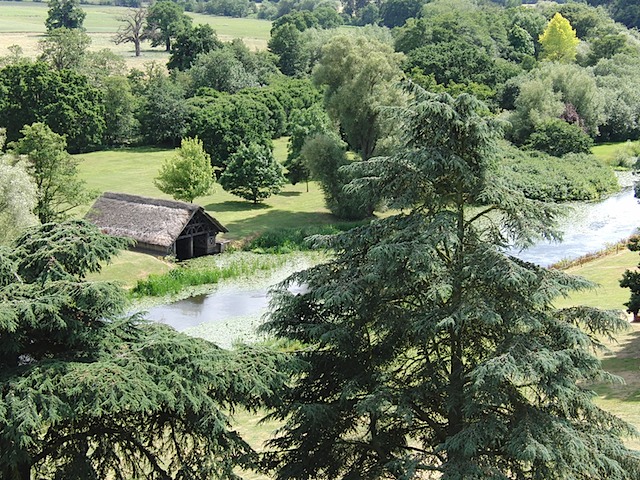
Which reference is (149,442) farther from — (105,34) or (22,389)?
(105,34)

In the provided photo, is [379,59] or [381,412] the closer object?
[381,412]

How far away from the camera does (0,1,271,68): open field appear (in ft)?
325

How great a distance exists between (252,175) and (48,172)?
12.7 m

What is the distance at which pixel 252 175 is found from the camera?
4878cm

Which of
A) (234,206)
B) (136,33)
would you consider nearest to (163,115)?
(234,206)

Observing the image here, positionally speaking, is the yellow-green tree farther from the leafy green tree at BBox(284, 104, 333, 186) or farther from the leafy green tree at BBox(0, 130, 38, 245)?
the leafy green tree at BBox(0, 130, 38, 245)

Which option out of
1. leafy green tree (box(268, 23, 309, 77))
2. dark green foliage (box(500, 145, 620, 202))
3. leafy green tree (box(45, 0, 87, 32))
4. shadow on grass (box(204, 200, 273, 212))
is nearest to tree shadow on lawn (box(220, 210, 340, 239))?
shadow on grass (box(204, 200, 273, 212))

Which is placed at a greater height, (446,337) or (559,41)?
(559,41)

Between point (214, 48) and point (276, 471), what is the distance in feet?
246

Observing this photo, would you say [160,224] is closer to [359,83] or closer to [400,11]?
[359,83]

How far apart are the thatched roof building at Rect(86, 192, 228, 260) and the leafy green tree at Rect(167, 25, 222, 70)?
4690 cm

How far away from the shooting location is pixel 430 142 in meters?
14.5

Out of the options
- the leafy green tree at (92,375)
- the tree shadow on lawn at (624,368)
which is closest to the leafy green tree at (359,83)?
the tree shadow on lawn at (624,368)

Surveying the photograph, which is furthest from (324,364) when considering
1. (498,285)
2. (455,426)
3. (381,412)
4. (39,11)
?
(39,11)
